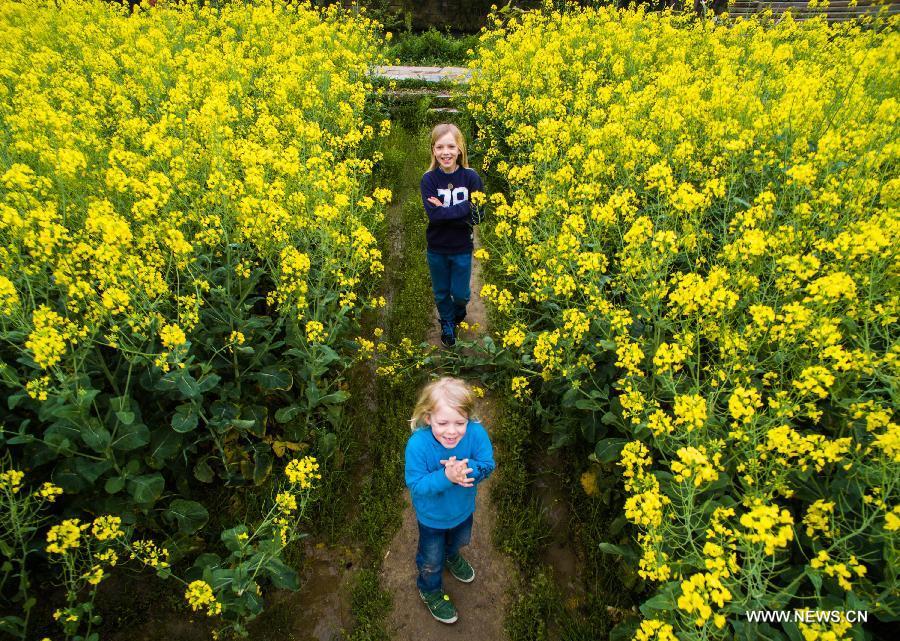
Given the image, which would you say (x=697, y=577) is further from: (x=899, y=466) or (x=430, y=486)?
(x=430, y=486)

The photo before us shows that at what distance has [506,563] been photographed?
321cm

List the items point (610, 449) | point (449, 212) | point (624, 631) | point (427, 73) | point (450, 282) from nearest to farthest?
point (624, 631), point (610, 449), point (449, 212), point (450, 282), point (427, 73)

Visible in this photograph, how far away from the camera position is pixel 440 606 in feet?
9.59

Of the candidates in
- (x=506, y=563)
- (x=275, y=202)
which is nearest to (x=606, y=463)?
(x=506, y=563)

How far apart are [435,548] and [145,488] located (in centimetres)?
169

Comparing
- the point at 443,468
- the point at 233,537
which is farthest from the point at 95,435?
the point at 443,468

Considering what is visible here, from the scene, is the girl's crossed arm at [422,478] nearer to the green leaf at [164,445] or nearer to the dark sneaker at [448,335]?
the green leaf at [164,445]

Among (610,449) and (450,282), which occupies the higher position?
(450,282)

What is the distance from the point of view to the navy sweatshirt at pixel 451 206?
412cm

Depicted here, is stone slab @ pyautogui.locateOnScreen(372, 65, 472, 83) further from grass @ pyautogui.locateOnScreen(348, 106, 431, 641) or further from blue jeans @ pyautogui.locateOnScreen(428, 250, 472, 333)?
blue jeans @ pyautogui.locateOnScreen(428, 250, 472, 333)

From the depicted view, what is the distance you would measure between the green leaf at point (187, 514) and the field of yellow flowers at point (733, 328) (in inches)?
87.8

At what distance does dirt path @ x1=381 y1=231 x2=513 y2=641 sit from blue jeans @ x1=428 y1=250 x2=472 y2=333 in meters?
1.77

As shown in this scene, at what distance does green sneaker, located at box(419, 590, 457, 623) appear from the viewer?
2908 millimetres

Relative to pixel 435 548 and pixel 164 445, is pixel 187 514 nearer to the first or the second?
pixel 164 445
